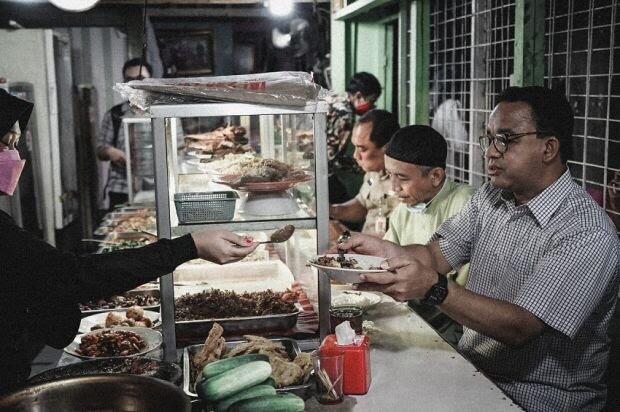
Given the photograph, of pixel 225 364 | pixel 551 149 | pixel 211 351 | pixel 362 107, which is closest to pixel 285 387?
pixel 225 364

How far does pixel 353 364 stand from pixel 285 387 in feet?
0.79

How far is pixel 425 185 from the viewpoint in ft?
13.6

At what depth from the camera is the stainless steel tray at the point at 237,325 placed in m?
2.73

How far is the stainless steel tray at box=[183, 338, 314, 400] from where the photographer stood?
87.3 inches

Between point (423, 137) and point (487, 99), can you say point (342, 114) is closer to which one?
point (487, 99)

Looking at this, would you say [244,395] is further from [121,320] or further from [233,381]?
[121,320]

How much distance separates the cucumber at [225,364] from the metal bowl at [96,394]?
337mm

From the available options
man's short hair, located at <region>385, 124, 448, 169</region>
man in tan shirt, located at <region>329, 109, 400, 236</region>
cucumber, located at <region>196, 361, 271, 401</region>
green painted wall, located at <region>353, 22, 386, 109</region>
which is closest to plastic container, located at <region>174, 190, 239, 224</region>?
cucumber, located at <region>196, 361, 271, 401</region>

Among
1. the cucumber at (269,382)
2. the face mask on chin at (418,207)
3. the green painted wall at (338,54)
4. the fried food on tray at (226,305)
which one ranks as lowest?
the cucumber at (269,382)

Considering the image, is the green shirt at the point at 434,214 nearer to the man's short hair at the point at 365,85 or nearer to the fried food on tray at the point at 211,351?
the fried food on tray at the point at 211,351

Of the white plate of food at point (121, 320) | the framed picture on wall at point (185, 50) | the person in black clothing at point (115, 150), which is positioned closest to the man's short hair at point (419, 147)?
the white plate of food at point (121, 320)

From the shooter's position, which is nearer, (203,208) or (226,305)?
(203,208)

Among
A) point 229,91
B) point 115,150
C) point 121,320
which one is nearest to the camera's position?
point 229,91

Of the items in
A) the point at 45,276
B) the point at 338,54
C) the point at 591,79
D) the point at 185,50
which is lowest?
the point at 45,276
